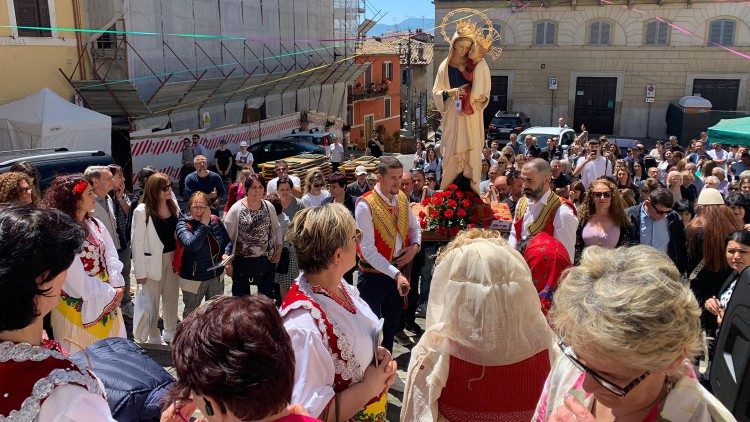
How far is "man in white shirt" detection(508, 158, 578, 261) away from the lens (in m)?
5.29

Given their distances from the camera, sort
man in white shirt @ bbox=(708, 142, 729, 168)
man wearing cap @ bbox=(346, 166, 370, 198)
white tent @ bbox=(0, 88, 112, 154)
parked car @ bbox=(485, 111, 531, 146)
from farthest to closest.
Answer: parked car @ bbox=(485, 111, 531, 146), man in white shirt @ bbox=(708, 142, 729, 168), white tent @ bbox=(0, 88, 112, 154), man wearing cap @ bbox=(346, 166, 370, 198)

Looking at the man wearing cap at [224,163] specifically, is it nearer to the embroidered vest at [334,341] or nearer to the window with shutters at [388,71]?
the embroidered vest at [334,341]

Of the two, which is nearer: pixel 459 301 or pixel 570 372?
pixel 570 372

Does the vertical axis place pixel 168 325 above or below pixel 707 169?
below

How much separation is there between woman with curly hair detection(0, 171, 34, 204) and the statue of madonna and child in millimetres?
4260

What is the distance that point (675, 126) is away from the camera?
3112 cm

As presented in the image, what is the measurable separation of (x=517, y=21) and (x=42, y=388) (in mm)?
34464

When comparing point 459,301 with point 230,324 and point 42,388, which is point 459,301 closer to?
point 230,324

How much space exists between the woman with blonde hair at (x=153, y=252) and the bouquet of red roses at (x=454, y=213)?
2714mm

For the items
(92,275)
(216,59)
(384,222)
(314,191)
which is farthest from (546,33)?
(92,275)

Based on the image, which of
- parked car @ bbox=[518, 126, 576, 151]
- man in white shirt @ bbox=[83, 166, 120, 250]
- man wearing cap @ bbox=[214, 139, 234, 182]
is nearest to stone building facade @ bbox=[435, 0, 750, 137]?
parked car @ bbox=[518, 126, 576, 151]

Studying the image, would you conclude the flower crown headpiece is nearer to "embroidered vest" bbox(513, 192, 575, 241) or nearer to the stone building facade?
"embroidered vest" bbox(513, 192, 575, 241)

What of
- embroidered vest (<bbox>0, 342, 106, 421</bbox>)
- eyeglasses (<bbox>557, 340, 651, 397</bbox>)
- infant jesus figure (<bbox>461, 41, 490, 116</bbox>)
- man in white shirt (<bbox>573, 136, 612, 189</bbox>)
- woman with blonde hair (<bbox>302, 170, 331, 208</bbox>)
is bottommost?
man in white shirt (<bbox>573, 136, 612, 189</bbox>)

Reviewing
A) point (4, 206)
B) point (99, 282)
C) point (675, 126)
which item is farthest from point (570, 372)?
point (675, 126)
